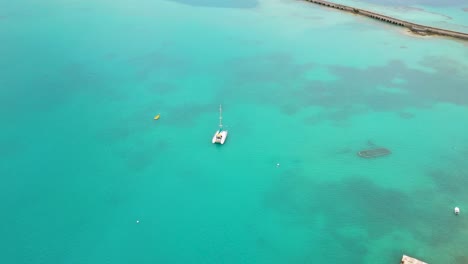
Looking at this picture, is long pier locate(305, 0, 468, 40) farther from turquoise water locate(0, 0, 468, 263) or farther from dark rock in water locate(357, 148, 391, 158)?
dark rock in water locate(357, 148, 391, 158)

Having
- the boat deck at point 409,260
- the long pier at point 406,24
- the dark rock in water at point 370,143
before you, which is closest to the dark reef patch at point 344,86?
the dark rock in water at point 370,143

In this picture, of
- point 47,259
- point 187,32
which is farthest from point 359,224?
point 187,32

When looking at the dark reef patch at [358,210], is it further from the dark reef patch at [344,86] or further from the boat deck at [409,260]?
the dark reef patch at [344,86]

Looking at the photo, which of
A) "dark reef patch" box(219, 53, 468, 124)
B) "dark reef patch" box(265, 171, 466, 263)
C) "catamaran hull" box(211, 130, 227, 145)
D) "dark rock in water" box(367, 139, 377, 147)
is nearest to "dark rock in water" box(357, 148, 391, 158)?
"dark rock in water" box(367, 139, 377, 147)

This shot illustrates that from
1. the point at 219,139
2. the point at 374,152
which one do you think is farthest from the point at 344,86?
the point at 219,139

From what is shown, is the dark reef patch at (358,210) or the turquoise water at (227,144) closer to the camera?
the turquoise water at (227,144)
